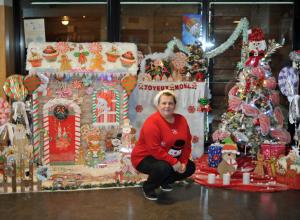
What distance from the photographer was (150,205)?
3.61m

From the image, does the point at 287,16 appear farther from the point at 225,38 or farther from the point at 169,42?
the point at 169,42

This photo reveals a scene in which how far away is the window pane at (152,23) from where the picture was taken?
5637 millimetres

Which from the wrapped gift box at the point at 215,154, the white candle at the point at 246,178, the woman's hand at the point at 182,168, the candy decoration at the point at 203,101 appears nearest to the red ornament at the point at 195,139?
the candy decoration at the point at 203,101

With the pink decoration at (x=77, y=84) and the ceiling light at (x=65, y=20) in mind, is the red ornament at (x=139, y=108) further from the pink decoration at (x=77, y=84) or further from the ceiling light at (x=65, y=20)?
the ceiling light at (x=65, y=20)

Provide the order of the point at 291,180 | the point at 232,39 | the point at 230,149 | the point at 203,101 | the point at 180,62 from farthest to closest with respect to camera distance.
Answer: the point at 232,39
the point at 180,62
the point at 203,101
the point at 230,149
the point at 291,180

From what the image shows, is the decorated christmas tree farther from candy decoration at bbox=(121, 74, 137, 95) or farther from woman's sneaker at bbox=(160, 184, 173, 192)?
candy decoration at bbox=(121, 74, 137, 95)

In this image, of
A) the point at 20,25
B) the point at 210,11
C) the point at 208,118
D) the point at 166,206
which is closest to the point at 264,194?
the point at 166,206

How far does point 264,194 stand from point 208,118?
6.25 ft

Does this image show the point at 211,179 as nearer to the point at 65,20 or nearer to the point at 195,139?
the point at 195,139

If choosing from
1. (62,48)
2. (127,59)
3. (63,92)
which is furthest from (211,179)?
(62,48)

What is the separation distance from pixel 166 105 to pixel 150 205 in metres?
0.90

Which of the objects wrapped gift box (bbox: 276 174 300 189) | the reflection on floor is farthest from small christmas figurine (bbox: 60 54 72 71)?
wrapped gift box (bbox: 276 174 300 189)

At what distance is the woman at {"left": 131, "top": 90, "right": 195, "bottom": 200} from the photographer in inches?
145

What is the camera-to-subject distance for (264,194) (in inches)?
155
